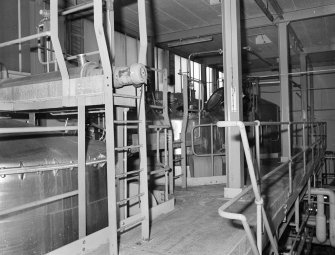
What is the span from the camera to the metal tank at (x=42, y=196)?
2623 mm

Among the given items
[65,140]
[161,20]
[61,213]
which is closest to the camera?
[61,213]

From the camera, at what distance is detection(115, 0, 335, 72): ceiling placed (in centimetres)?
759

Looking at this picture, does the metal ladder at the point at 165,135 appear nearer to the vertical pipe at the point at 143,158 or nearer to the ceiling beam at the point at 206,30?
Result: the vertical pipe at the point at 143,158

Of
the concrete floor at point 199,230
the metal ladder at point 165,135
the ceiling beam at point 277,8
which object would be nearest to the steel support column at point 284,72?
the ceiling beam at point 277,8

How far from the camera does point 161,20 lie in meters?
8.66

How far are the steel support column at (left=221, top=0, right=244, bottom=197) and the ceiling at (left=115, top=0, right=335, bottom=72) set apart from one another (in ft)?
8.34

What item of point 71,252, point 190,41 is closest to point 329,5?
point 190,41

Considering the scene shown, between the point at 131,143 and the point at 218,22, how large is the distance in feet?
15.8

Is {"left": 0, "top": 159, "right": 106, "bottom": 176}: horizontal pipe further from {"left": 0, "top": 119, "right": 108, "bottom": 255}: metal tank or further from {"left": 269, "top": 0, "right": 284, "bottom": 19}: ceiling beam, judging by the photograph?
{"left": 269, "top": 0, "right": 284, "bottom": 19}: ceiling beam

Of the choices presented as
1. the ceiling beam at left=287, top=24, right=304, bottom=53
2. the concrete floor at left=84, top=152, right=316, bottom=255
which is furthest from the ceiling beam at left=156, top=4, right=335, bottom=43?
the concrete floor at left=84, top=152, right=316, bottom=255

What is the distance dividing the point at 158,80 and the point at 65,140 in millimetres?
7693

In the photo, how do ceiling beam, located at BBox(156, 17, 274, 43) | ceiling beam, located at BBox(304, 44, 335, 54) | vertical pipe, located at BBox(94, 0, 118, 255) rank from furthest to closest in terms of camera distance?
1. ceiling beam, located at BBox(304, 44, 335, 54)
2. ceiling beam, located at BBox(156, 17, 274, 43)
3. vertical pipe, located at BBox(94, 0, 118, 255)

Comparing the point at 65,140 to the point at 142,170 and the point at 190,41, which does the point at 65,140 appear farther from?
the point at 190,41

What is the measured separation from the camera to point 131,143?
248 inches
